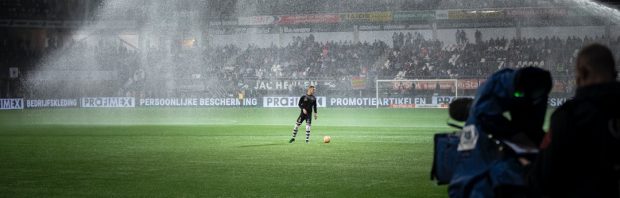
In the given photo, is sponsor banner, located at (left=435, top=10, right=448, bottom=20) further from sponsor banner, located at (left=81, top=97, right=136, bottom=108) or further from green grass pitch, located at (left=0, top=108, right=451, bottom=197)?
sponsor banner, located at (left=81, top=97, right=136, bottom=108)

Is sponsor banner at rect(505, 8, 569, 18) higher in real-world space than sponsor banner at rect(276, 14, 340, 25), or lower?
lower

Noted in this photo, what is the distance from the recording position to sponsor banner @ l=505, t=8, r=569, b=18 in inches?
1715

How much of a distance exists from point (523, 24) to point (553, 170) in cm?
4549

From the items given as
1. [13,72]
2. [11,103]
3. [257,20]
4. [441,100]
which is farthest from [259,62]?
[11,103]

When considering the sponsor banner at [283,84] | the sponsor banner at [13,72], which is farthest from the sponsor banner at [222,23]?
the sponsor banner at [13,72]

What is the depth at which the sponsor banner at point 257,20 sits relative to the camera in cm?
5334

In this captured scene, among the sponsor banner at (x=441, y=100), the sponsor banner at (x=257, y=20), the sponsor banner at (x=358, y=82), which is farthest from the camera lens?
the sponsor banner at (x=257, y=20)

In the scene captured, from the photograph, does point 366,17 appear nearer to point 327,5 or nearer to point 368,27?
point 368,27

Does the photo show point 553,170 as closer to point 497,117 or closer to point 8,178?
point 497,117

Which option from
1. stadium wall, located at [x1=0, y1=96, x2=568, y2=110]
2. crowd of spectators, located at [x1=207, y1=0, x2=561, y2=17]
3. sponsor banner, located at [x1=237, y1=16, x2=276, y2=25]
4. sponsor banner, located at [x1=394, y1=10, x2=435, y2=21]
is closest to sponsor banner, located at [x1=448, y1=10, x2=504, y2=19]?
crowd of spectators, located at [x1=207, y1=0, x2=561, y2=17]

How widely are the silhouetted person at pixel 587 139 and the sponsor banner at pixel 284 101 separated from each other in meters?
46.0

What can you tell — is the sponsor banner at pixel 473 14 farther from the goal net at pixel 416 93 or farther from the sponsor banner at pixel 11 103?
the sponsor banner at pixel 11 103

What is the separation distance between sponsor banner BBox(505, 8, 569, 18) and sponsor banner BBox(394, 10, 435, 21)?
5193 millimetres

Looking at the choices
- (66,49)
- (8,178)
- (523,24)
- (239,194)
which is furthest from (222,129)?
(66,49)
